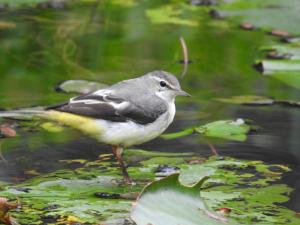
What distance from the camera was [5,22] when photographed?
10.4 m

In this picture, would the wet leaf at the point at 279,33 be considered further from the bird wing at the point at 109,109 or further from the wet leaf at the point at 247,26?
the bird wing at the point at 109,109

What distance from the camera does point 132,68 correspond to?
8.88 m

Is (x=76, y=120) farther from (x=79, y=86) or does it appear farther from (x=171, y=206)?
(x=79, y=86)

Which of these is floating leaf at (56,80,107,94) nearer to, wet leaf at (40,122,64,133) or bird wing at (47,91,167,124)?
wet leaf at (40,122,64,133)

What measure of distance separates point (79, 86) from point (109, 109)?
6.17 feet

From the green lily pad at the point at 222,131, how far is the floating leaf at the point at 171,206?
2.25 m

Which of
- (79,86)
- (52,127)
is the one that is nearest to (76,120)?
(52,127)

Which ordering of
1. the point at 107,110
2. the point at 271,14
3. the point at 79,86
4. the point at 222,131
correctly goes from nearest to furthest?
the point at 107,110
the point at 222,131
the point at 79,86
the point at 271,14

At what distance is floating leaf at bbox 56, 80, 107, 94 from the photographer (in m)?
7.90

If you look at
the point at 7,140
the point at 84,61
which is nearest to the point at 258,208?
the point at 7,140

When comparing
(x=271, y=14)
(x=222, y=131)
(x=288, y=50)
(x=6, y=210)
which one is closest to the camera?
(x=6, y=210)

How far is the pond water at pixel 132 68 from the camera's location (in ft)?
22.1

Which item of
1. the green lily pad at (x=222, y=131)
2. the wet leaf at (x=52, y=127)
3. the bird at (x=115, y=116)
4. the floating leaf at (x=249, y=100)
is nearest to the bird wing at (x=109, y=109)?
the bird at (x=115, y=116)

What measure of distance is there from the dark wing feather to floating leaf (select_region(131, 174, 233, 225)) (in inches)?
60.8
